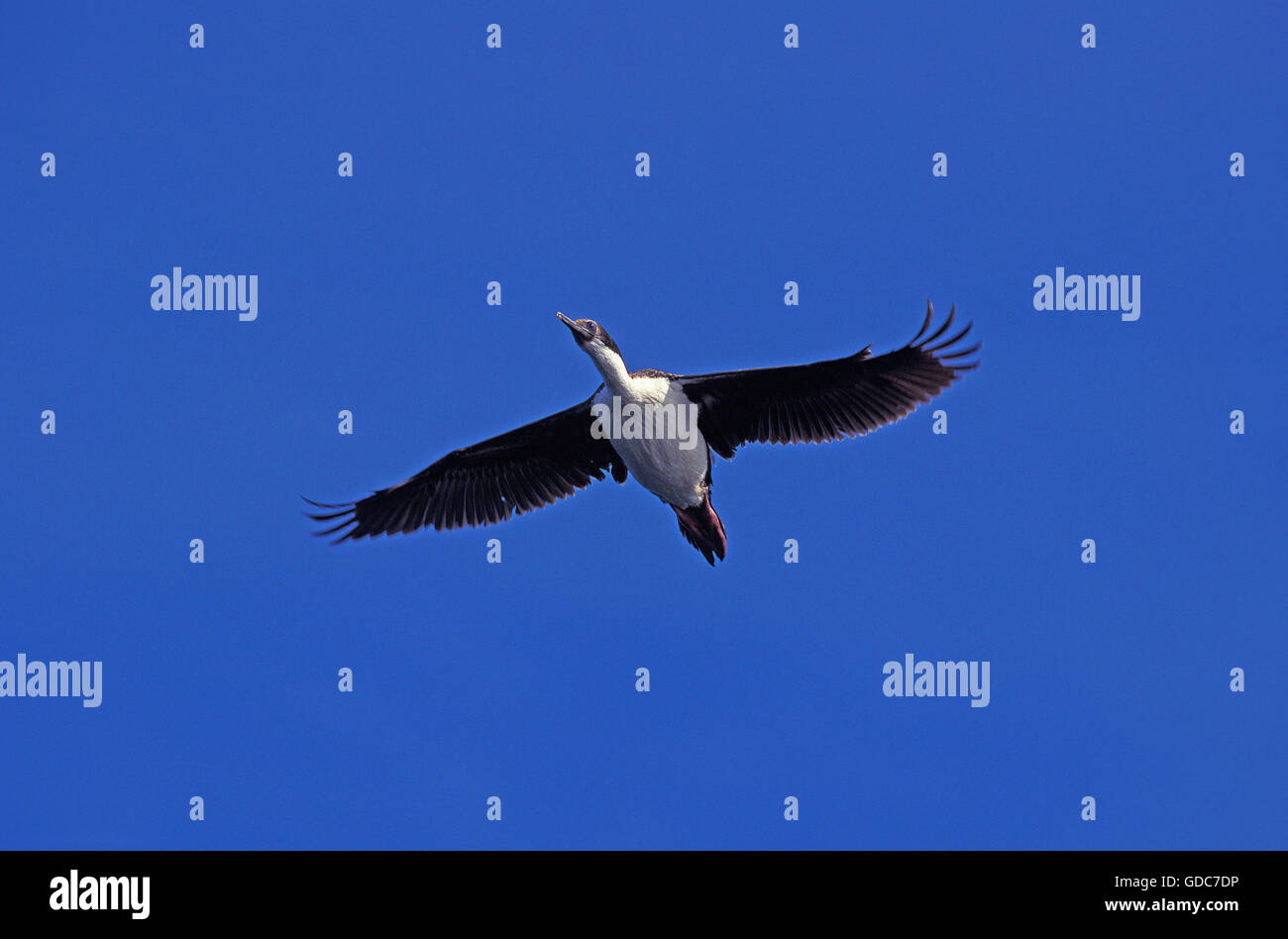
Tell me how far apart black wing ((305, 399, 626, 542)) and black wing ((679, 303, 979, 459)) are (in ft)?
7.53

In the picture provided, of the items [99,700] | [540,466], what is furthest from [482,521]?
[99,700]

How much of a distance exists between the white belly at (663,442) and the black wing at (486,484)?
6.06 ft

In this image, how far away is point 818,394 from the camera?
23781mm

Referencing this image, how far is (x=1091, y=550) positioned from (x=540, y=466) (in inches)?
374

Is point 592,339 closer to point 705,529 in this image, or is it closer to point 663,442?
point 663,442

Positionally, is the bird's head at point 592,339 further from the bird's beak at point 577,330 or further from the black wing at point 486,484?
the black wing at point 486,484

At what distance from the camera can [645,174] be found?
2486 cm

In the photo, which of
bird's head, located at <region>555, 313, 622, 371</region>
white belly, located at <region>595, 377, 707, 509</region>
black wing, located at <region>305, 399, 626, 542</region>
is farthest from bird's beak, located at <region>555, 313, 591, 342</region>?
black wing, located at <region>305, 399, 626, 542</region>

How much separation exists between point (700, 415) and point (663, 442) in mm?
1172

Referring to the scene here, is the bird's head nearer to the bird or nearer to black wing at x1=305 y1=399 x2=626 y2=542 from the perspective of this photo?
the bird

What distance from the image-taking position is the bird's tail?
2384 cm
